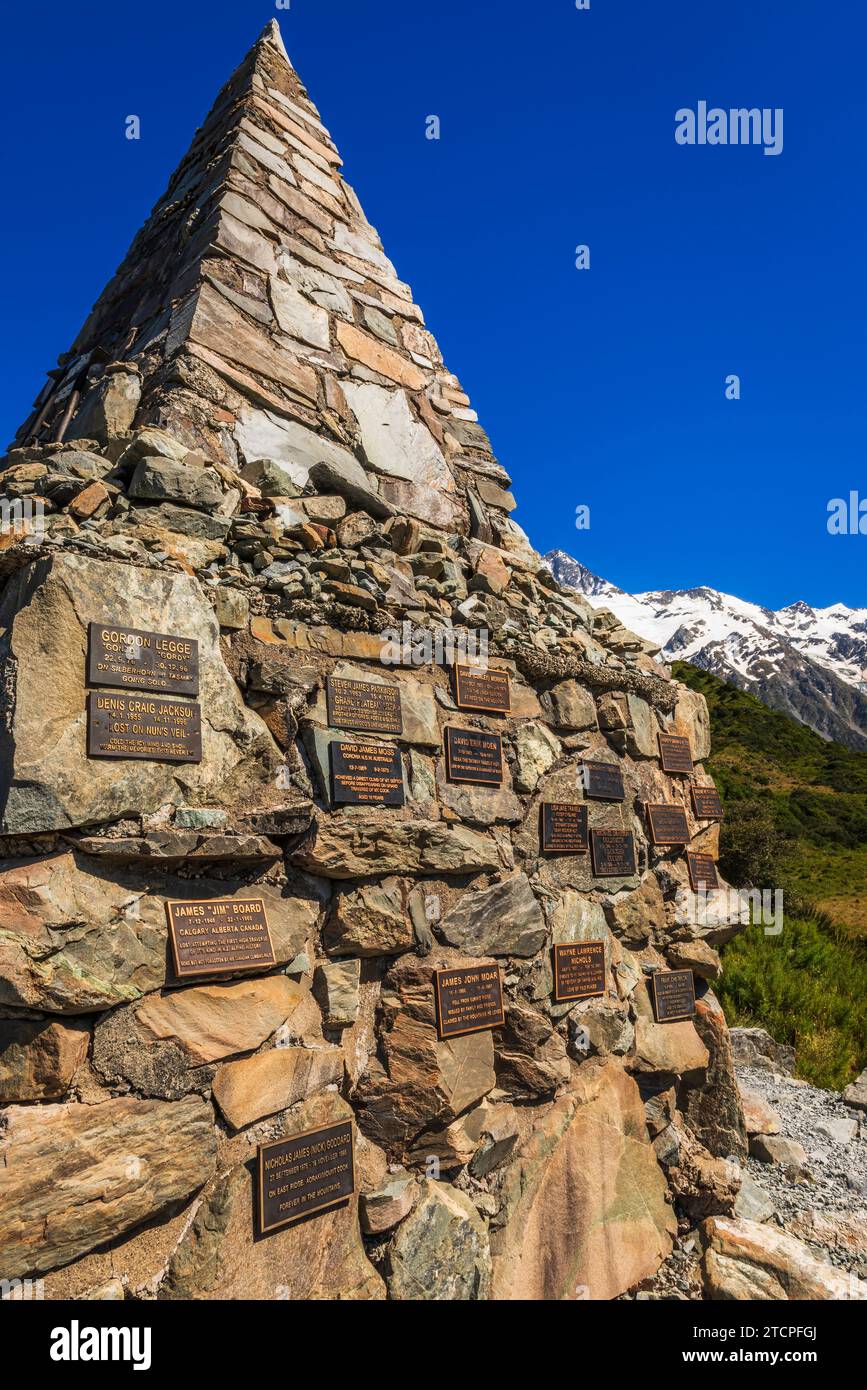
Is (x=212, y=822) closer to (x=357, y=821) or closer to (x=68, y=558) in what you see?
(x=357, y=821)

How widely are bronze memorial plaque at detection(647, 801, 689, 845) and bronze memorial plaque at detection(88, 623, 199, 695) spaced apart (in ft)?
12.8

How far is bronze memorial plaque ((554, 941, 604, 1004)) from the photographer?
5.08m

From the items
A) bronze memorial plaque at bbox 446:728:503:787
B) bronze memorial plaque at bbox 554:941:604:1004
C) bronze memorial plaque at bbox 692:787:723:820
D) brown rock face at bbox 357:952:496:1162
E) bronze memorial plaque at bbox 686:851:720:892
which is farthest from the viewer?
bronze memorial plaque at bbox 692:787:723:820

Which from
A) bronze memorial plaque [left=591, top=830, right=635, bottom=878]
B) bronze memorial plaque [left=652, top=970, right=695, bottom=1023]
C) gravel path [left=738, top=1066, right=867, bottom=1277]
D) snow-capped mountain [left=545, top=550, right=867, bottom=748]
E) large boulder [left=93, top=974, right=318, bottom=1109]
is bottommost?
gravel path [left=738, top=1066, right=867, bottom=1277]

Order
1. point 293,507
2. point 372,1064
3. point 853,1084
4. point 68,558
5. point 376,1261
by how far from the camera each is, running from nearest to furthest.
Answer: point 68,558 < point 376,1261 < point 372,1064 < point 293,507 < point 853,1084

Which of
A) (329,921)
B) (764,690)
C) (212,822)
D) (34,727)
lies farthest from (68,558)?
(764,690)

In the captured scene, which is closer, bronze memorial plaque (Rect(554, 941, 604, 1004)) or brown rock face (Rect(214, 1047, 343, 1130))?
brown rock face (Rect(214, 1047, 343, 1130))

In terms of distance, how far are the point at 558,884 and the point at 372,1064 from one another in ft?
5.94

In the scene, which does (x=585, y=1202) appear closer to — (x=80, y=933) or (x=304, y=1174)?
(x=304, y=1174)

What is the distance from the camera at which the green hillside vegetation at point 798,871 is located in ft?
30.3

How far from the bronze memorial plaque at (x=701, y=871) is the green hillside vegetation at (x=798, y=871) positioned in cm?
352

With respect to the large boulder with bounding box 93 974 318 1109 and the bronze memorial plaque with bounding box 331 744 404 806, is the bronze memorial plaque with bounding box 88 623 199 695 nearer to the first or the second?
the bronze memorial plaque with bounding box 331 744 404 806

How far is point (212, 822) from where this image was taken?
374 centimetres

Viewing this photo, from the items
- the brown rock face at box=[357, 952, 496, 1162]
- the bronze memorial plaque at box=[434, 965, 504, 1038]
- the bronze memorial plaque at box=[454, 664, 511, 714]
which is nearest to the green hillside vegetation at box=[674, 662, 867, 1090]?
the bronze memorial plaque at box=[434, 965, 504, 1038]
